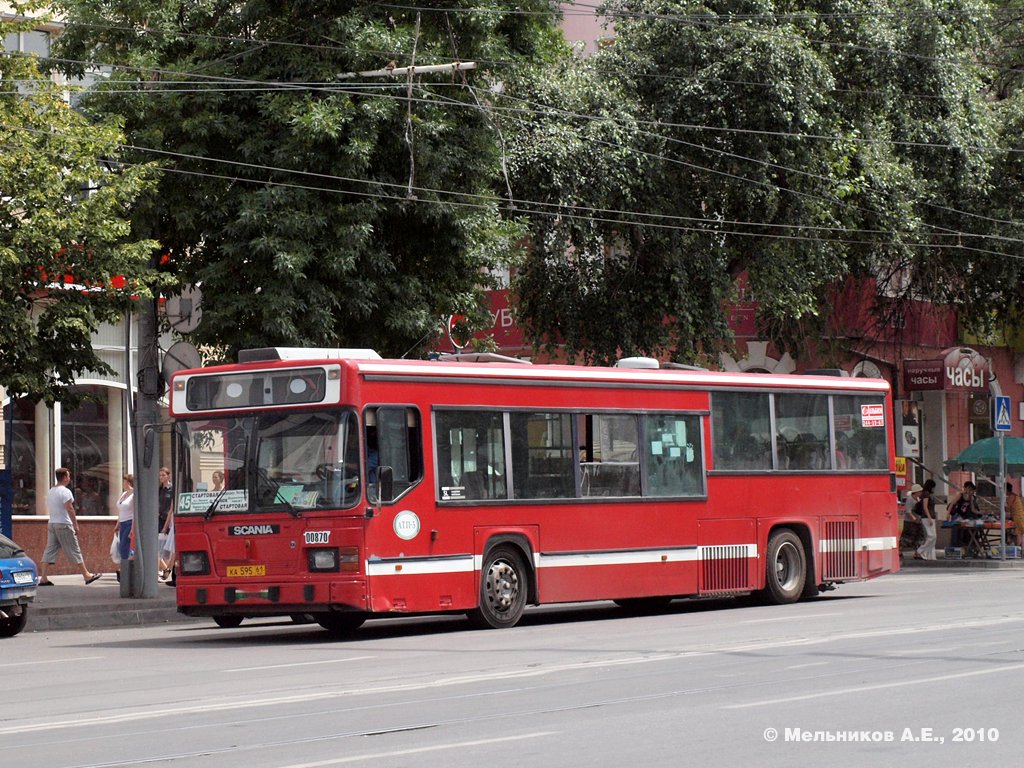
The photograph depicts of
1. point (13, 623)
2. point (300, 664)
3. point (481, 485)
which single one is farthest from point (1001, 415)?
point (300, 664)

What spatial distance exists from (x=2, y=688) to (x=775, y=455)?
11.1m

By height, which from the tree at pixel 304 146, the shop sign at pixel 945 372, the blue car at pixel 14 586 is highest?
the tree at pixel 304 146

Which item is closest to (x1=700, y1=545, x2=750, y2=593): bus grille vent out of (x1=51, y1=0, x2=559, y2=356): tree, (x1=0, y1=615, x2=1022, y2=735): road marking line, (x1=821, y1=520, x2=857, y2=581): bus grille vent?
(x1=821, y1=520, x2=857, y2=581): bus grille vent

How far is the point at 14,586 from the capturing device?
18188 mm

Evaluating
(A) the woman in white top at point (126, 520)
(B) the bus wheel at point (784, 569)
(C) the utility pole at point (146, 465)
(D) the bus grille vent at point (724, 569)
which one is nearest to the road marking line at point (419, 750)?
(D) the bus grille vent at point (724, 569)

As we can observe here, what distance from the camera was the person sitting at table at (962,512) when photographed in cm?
3381

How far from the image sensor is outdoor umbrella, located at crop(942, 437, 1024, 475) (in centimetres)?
3400

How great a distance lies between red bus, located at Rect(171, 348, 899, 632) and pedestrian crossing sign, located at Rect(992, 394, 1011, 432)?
37.1ft

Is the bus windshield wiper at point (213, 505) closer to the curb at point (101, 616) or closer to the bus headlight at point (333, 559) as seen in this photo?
the bus headlight at point (333, 559)

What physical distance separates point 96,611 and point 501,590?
261 inches

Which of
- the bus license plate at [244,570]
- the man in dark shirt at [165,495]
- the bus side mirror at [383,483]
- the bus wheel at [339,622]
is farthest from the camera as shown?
the man in dark shirt at [165,495]

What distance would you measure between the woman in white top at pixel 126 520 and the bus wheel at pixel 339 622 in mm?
5823

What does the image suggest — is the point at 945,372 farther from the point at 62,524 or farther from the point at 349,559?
the point at 349,559

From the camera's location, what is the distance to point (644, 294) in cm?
3012
